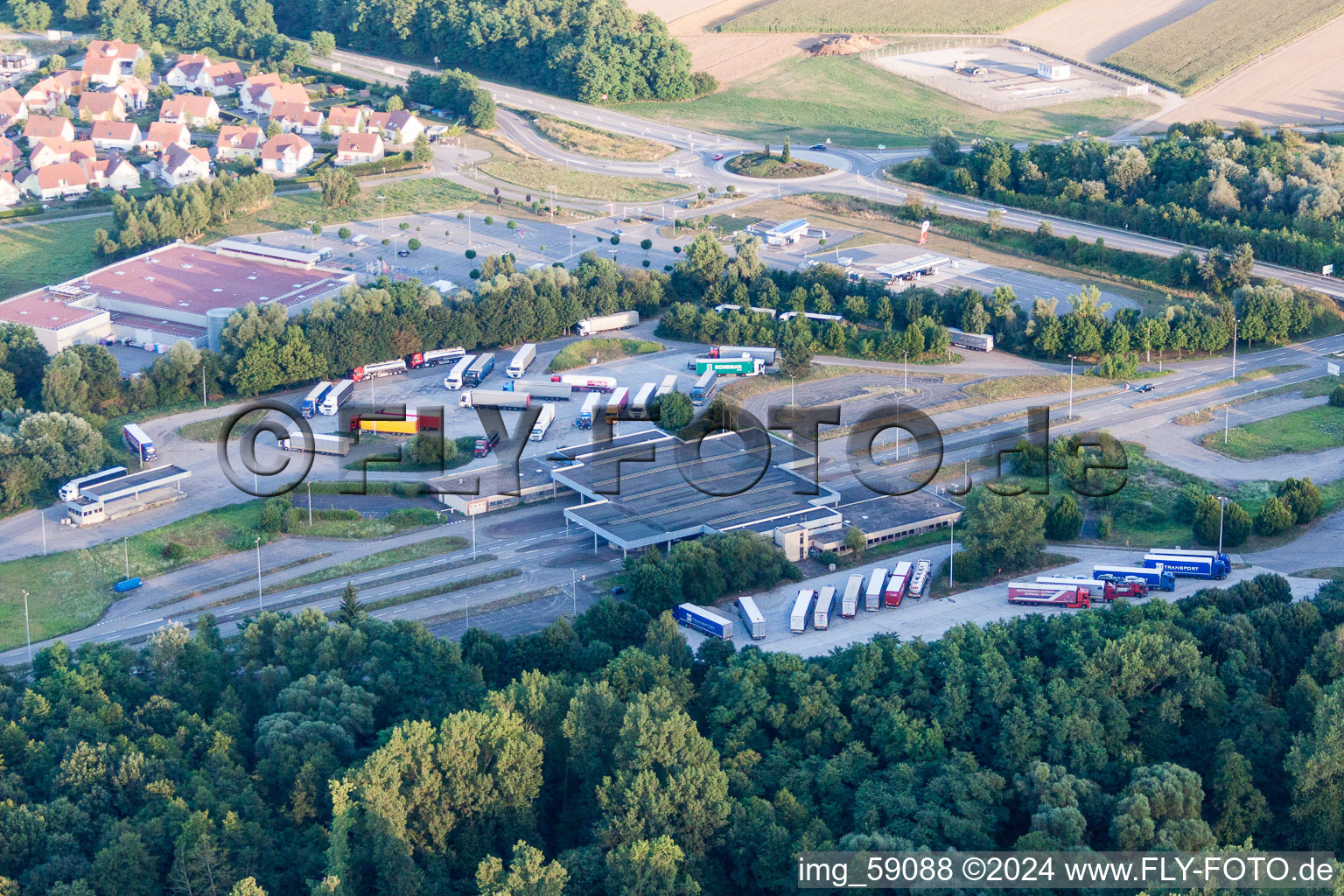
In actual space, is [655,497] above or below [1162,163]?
below

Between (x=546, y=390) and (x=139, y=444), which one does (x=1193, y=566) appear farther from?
(x=139, y=444)

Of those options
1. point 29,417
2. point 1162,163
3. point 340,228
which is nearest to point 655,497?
point 29,417

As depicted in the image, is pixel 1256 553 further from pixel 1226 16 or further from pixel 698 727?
pixel 1226 16

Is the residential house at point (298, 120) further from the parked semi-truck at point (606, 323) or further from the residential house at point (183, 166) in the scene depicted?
the parked semi-truck at point (606, 323)

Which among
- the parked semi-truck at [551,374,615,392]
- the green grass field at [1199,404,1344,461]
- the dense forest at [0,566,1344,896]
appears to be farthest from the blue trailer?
the parked semi-truck at [551,374,615,392]

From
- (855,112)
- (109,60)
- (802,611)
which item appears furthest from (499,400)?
(109,60)

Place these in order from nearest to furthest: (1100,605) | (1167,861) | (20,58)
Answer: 1. (1167,861)
2. (1100,605)
3. (20,58)

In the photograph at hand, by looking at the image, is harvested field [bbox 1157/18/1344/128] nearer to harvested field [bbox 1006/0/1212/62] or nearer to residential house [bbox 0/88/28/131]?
harvested field [bbox 1006/0/1212/62]
